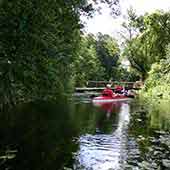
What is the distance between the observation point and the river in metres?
14.2

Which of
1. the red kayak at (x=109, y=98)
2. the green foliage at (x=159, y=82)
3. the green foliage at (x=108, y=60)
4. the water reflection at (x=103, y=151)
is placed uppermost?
the green foliage at (x=108, y=60)

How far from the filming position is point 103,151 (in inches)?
655

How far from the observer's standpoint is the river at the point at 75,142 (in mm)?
14250

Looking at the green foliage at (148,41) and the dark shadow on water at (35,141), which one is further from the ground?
the green foliage at (148,41)

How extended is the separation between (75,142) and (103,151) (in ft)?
6.63

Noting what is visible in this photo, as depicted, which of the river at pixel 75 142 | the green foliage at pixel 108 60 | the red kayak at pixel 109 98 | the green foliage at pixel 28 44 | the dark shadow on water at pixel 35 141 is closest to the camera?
the green foliage at pixel 28 44

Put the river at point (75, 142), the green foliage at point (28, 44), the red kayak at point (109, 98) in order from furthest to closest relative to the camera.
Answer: the red kayak at point (109, 98)
the river at point (75, 142)
the green foliage at point (28, 44)

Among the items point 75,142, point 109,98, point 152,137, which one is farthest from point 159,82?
point 75,142

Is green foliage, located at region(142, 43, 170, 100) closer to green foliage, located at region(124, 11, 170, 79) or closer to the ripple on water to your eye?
green foliage, located at region(124, 11, 170, 79)

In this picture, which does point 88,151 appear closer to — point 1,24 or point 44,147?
point 44,147

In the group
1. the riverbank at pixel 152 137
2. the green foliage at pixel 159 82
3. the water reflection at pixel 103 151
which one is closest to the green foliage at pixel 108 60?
the green foliage at pixel 159 82

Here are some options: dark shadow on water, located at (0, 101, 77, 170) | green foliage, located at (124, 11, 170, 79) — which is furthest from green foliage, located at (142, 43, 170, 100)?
dark shadow on water, located at (0, 101, 77, 170)

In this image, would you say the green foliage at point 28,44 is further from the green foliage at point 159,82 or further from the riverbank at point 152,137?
the green foliage at point 159,82

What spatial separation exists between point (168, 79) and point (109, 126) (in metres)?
27.4
